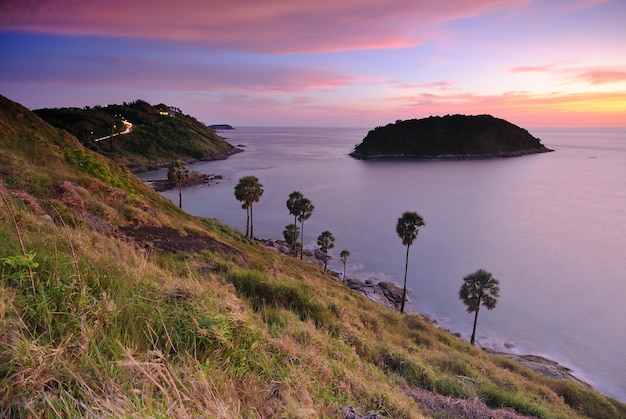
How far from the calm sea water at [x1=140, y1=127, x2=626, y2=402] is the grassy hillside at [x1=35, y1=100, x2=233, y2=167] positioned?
21581 mm

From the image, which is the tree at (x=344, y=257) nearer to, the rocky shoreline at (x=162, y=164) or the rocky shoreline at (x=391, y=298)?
the rocky shoreline at (x=391, y=298)

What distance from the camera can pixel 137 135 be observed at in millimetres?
137875

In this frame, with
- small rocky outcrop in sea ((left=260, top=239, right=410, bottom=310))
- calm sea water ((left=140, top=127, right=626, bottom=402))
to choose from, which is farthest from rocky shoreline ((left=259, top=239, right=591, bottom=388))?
calm sea water ((left=140, top=127, right=626, bottom=402))

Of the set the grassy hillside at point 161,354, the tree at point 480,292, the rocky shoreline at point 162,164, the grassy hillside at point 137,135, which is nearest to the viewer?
the grassy hillside at point 161,354

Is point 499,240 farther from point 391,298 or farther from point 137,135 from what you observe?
point 137,135

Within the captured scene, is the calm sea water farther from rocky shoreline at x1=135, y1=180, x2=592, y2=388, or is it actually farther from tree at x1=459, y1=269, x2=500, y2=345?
tree at x1=459, y1=269, x2=500, y2=345

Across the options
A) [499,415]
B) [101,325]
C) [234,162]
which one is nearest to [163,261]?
[101,325]

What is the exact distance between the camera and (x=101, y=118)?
142125 mm

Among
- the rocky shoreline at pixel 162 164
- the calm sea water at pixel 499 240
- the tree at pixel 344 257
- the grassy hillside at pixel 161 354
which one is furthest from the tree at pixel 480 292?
the rocky shoreline at pixel 162 164

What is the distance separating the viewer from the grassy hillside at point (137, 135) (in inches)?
4744

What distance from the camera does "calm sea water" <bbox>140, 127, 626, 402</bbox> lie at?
35.2 m

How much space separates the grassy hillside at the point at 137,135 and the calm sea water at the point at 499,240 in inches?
850

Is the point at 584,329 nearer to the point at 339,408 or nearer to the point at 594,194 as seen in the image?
the point at 339,408

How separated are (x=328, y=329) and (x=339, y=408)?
16.6 feet
